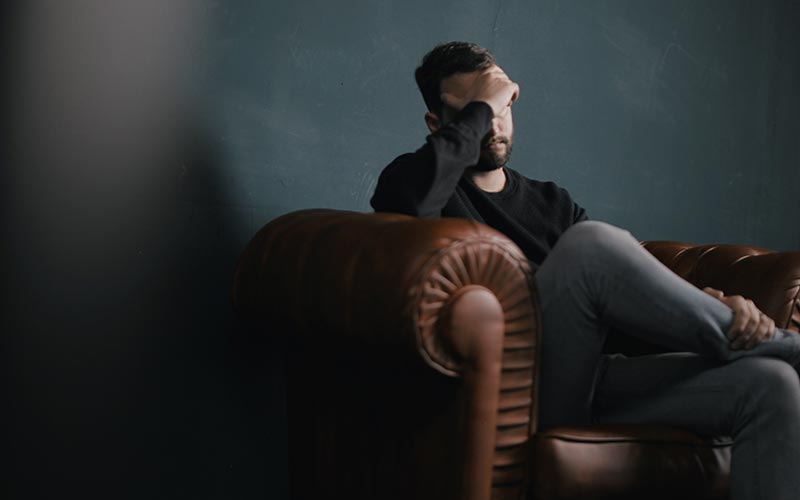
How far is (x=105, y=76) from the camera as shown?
146cm

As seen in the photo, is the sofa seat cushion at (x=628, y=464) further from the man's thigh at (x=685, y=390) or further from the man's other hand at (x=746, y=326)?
the man's other hand at (x=746, y=326)

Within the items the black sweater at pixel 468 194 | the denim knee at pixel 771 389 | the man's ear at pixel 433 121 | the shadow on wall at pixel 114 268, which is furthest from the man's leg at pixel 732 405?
the shadow on wall at pixel 114 268

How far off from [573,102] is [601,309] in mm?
1247

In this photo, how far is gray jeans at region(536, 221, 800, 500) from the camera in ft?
3.85

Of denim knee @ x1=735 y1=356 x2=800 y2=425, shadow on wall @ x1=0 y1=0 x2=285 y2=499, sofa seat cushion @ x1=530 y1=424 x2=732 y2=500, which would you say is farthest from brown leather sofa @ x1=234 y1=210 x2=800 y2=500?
shadow on wall @ x1=0 y1=0 x2=285 y2=499

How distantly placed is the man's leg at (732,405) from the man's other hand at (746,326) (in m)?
0.03

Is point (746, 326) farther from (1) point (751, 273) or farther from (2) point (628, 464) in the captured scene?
(1) point (751, 273)

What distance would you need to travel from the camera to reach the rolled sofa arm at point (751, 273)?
1.50 m

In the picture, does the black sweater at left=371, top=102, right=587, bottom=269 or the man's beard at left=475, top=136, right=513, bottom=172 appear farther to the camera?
the man's beard at left=475, top=136, right=513, bottom=172

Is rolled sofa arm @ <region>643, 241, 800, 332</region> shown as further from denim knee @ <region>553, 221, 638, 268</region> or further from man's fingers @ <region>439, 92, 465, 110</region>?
man's fingers @ <region>439, 92, 465, 110</region>

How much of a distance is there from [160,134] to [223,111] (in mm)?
136

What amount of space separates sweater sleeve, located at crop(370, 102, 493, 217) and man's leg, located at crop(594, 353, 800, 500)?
1.35 feet

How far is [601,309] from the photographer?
48.0 inches

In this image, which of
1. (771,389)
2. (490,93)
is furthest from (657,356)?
(490,93)
